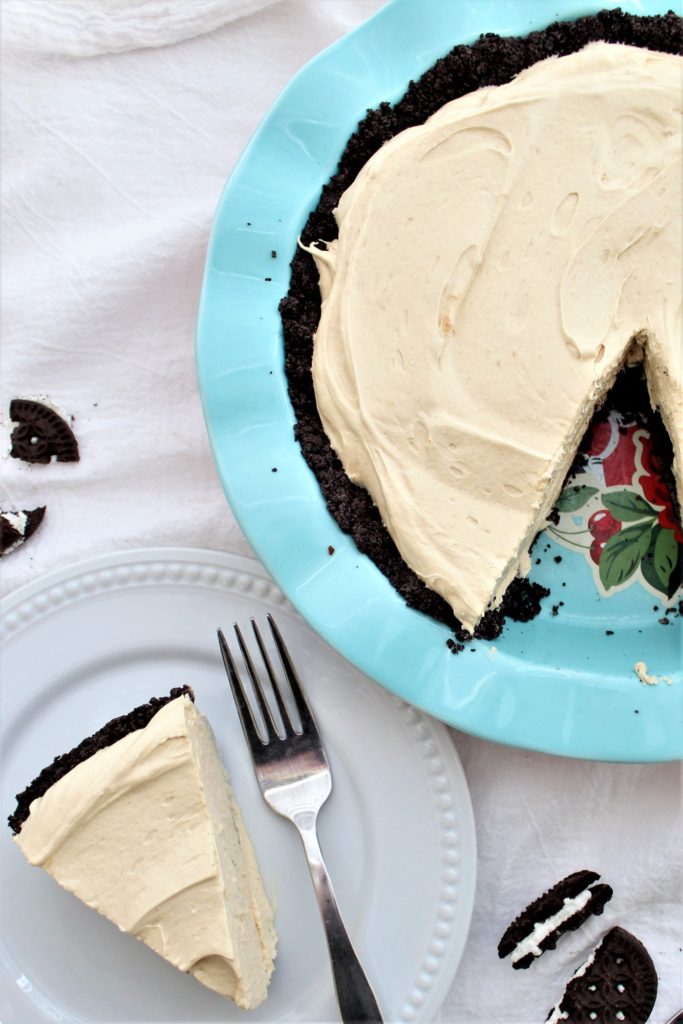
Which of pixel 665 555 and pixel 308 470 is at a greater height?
pixel 308 470

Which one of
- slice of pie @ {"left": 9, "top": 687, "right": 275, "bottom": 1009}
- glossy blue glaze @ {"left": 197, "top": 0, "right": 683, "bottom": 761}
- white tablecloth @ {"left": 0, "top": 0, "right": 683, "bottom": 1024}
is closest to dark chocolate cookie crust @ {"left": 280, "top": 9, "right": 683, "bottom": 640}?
glossy blue glaze @ {"left": 197, "top": 0, "right": 683, "bottom": 761}

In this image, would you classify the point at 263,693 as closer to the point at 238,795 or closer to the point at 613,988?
the point at 238,795

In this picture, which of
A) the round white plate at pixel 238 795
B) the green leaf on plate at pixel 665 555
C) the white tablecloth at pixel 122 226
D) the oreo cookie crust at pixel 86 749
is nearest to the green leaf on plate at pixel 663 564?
the green leaf on plate at pixel 665 555

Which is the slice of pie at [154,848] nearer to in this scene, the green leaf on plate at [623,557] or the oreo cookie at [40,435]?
the oreo cookie at [40,435]

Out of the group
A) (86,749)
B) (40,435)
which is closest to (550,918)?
(86,749)

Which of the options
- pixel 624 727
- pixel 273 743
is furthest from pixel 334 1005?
pixel 624 727
